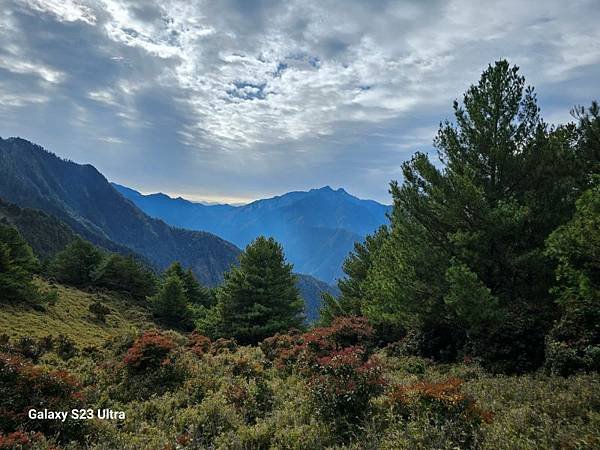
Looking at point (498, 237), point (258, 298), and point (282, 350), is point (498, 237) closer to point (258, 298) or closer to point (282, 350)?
point (282, 350)

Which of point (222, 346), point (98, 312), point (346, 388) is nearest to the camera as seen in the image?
point (346, 388)

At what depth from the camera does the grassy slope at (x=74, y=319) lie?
2559 centimetres

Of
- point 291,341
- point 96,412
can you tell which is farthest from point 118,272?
point 96,412

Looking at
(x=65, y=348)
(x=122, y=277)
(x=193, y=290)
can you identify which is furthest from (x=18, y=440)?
(x=122, y=277)

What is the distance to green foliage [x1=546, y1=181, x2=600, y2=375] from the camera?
9273mm

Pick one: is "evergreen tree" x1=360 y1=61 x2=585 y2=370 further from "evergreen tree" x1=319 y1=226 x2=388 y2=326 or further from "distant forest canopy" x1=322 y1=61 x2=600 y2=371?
"evergreen tree" x1=319 y1=226 x2=388 y2=326

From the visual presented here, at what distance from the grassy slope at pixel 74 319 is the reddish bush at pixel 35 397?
48.7 feet

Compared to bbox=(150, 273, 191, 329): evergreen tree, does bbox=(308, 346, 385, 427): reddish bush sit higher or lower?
lower

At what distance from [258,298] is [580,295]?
2333 cm

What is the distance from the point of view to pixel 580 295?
10.1 metres

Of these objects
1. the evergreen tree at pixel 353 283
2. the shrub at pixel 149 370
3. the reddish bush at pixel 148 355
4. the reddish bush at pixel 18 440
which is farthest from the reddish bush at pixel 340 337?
the evergreen tree at pixel 353 283

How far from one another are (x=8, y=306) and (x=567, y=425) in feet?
122

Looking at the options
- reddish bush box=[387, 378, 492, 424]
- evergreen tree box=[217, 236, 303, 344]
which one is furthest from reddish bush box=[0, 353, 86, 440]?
evergreen tree box=[217, 236, 303, 344]

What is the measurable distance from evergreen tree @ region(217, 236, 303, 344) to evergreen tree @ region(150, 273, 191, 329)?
16.3 m
